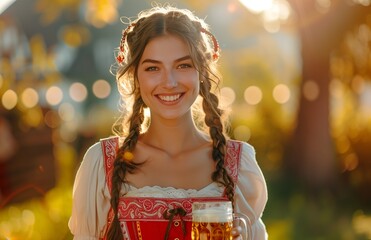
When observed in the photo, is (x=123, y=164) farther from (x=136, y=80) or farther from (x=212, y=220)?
(x=212, y=220)

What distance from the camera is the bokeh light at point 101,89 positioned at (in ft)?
64.5

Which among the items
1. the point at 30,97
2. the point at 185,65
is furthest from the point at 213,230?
the point at 30,97

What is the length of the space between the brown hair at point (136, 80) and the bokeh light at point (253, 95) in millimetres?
11939

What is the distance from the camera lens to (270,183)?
11.5m

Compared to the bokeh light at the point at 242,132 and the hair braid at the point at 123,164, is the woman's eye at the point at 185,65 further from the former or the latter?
the bokeh light at the point at 242,132

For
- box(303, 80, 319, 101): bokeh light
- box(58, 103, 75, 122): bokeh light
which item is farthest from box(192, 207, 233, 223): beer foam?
box(58, 103, 75, 122): bokeh light

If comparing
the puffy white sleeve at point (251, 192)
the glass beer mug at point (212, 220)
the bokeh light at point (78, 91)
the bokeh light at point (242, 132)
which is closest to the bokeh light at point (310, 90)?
the bokeh light at point (242, 132)

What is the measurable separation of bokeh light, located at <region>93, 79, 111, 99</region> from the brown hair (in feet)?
51.5

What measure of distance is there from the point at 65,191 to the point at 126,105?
740 centimetres

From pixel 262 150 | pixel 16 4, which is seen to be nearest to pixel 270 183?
pixel 262 150

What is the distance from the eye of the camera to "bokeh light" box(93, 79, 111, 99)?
1966 cm

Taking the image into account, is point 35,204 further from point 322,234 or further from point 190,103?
point 190,103

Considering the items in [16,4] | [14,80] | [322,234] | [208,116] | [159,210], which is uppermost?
[16,4]

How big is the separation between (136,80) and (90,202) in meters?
0.54
